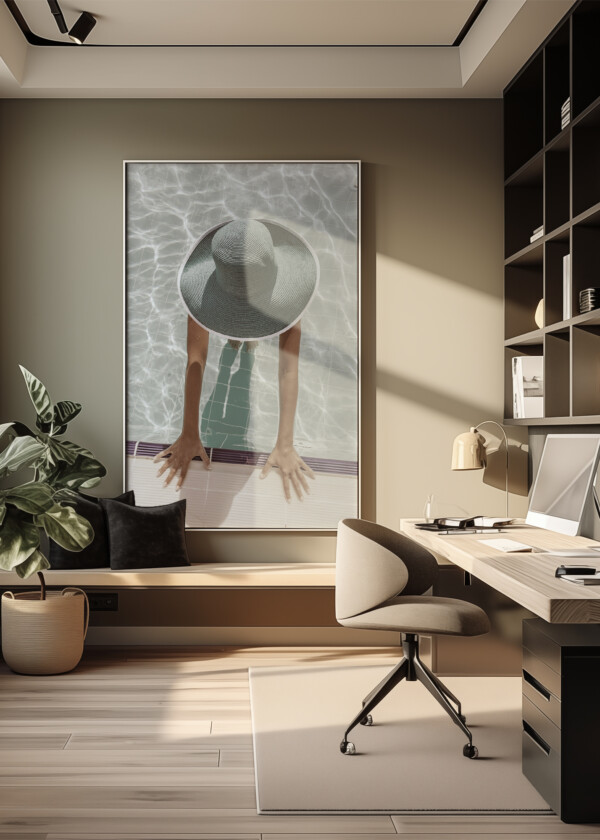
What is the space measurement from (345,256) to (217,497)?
153cm

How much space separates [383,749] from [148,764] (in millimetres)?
859

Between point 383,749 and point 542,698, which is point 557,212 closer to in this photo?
point 542,698

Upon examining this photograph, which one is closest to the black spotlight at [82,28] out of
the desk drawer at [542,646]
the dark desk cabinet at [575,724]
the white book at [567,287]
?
the white book at [567,287]

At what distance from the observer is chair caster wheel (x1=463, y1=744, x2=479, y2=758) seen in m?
3.17

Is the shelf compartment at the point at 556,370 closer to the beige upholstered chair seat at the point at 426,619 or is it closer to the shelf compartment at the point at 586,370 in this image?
the shelf compartment at the point at 586,370

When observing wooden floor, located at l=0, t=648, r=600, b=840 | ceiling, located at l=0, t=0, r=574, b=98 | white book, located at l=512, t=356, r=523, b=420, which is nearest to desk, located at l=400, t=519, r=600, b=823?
wooden floor, located at l=0, t=648, r=600, b=840

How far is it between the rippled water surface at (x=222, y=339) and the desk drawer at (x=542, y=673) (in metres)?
2.09

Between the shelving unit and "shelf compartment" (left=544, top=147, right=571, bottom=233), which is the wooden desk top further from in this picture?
"shelf compartment" (left=544, top=147, right=571, bottom=233)

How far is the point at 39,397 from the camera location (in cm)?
455

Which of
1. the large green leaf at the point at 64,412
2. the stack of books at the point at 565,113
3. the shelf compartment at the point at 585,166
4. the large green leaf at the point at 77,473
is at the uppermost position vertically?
the stack of books at the point at 565,113

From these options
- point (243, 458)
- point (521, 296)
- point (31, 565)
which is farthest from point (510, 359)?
point (31, 565)

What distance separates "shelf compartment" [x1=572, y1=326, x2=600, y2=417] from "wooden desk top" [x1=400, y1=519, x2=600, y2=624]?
1.96ft

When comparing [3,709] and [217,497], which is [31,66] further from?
[3,709]

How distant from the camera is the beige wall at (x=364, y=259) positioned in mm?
4945
